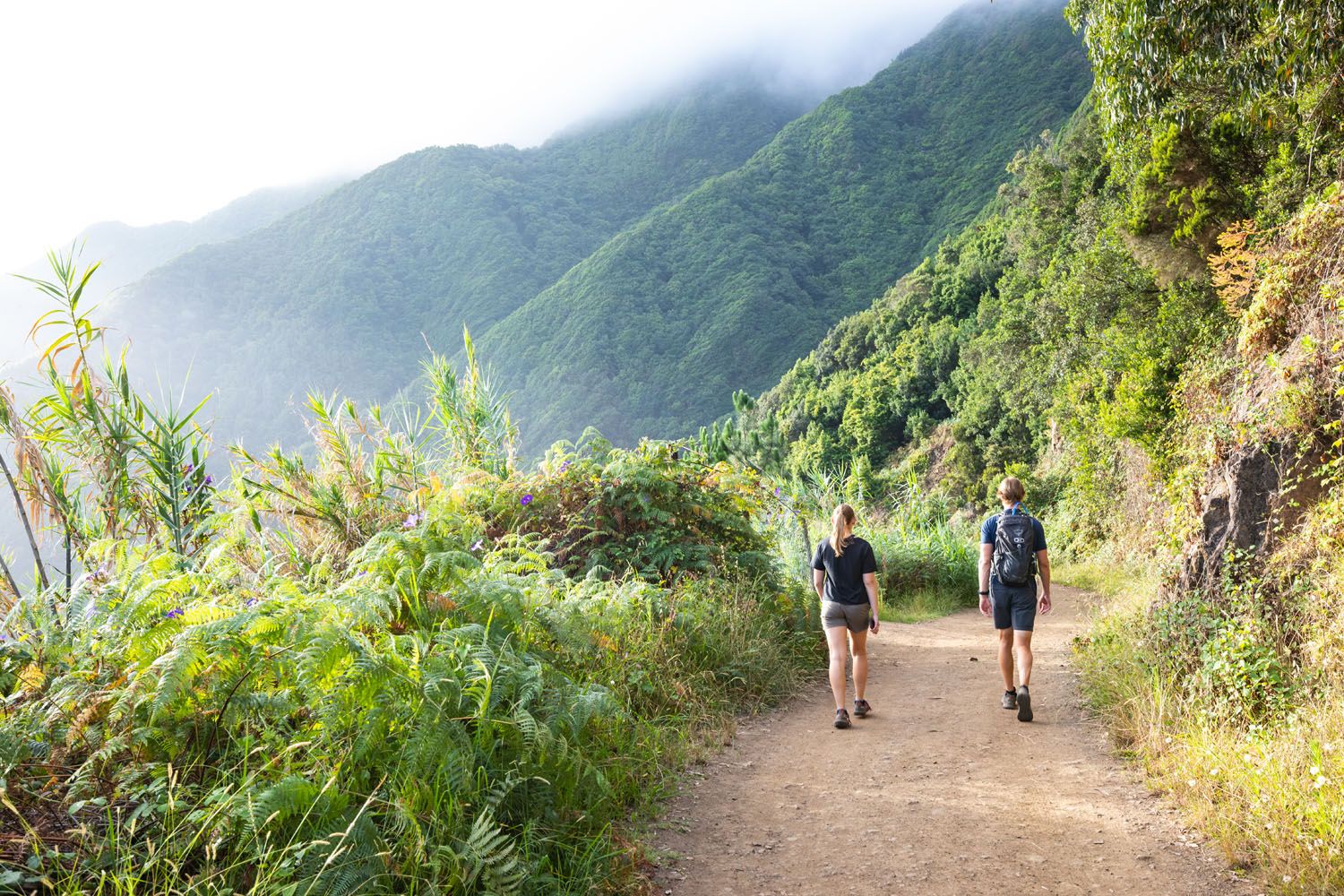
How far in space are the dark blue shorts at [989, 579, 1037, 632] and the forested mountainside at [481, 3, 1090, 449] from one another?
50.2 metres

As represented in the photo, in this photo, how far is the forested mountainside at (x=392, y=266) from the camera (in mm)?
68500

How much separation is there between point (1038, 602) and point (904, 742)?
1.63 metres

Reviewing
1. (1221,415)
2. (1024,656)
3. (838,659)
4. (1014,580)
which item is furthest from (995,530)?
(1221,415)

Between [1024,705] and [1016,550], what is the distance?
1.06 m

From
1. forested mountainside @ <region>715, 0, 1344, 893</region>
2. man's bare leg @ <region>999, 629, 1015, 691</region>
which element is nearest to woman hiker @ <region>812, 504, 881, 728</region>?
man's bare leg @ <region>999, 629, 1015, 691</region>

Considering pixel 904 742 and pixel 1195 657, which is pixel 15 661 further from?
pixel 1195 657

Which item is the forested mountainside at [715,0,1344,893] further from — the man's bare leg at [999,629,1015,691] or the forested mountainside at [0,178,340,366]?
the forested mountainside at [0,178,340,366]

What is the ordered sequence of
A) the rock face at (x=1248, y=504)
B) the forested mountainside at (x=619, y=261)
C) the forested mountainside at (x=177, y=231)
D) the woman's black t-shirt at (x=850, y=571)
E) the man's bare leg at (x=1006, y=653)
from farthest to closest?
the forested mountainside at (x=177, y=231) → the forested mountainside at (x=619, y=261) → the man's bare leg at (x=1006, y=653) → the woman's black t-shirt at (x=850, y=571) → the rock face at (x=1248, y=504)

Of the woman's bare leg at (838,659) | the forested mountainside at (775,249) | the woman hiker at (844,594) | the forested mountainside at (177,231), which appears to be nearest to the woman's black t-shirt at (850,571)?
the woman hiker at (844,594)

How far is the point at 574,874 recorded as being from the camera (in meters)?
3.24

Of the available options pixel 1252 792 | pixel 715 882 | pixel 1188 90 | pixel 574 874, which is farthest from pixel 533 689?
pixel 1188 90

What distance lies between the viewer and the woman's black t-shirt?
5.94 metres

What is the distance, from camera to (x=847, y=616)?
5973 mm

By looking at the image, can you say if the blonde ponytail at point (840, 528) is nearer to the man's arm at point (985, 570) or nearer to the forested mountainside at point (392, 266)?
the man's arm at point (985, 570)
